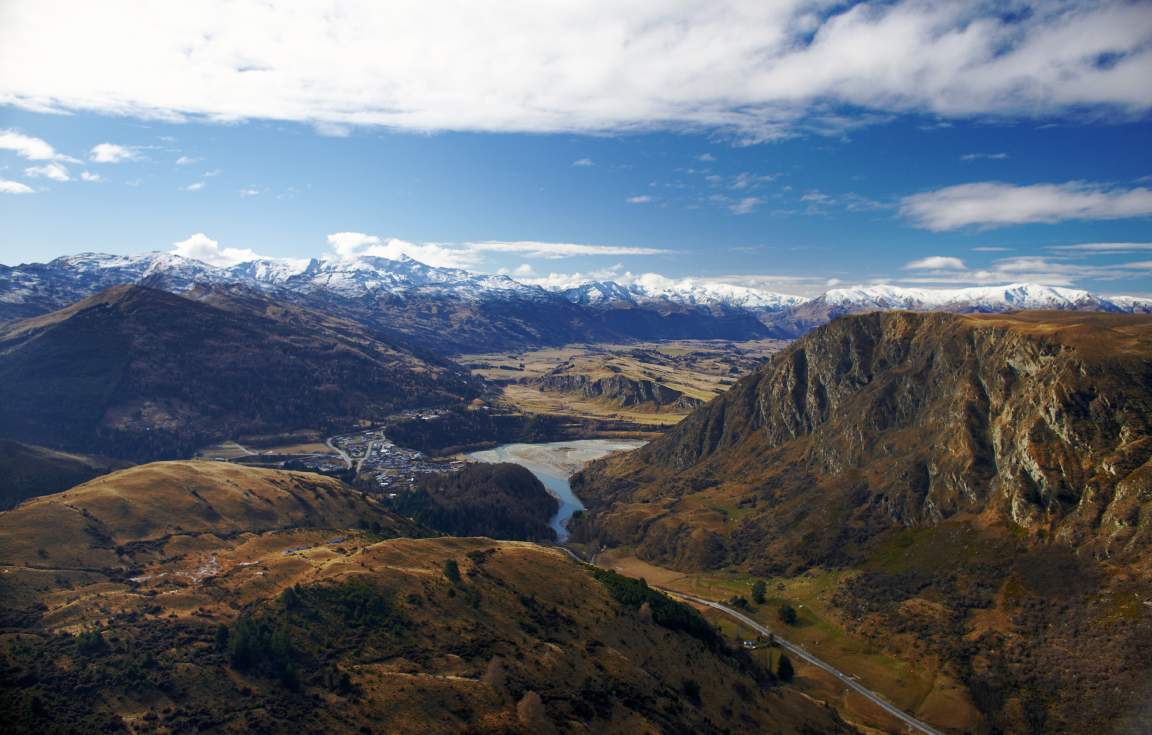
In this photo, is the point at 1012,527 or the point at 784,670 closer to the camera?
the point at 784,670

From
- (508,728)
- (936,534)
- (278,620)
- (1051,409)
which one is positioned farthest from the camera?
(936,534)

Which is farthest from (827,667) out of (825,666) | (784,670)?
(784,670)

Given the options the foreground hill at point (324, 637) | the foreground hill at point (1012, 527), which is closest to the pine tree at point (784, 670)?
the foreground hill at point (324, 637)

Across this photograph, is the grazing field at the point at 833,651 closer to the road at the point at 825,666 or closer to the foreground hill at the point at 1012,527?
the road at the point at 825,666

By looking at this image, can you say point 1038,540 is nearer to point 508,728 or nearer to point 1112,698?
point 1112,698

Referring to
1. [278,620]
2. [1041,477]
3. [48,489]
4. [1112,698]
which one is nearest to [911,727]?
[1112,698]

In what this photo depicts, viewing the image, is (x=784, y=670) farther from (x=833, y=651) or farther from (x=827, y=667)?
(x=833, y=651)
